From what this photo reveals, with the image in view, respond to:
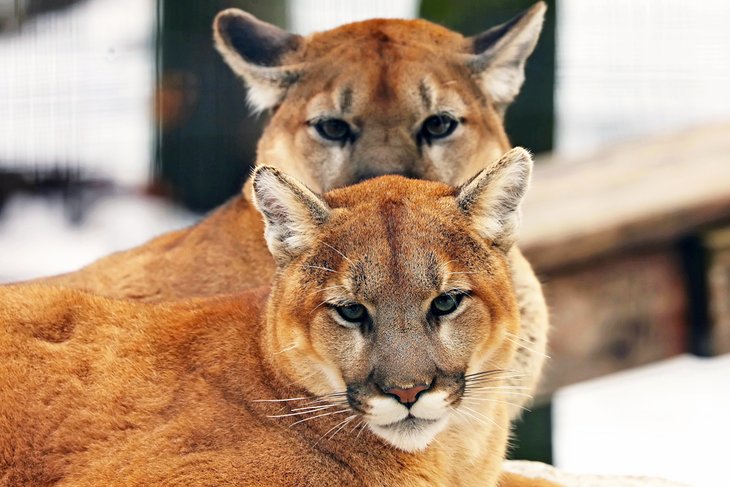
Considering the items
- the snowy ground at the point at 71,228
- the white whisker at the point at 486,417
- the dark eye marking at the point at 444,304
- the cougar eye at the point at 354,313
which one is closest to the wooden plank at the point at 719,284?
the snowy ground at the point at 71,228

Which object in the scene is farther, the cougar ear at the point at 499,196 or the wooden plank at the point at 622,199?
the wooden plank at the point at 622,199

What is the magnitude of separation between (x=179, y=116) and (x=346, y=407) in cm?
567

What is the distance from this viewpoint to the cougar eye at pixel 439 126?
567cm

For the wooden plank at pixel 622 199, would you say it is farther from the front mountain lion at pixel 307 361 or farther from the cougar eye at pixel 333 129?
the front mountain lion at pixel 307 361

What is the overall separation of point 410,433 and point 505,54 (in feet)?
8.16

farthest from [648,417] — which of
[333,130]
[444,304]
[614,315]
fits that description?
[444,304]

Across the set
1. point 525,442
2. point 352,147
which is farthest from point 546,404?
point 352,147

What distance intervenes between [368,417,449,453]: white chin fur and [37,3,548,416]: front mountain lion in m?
1.46

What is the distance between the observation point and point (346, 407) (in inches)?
157

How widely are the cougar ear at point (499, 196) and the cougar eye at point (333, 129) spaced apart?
5.07ft

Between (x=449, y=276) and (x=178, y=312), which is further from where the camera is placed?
(x=178, y=312)

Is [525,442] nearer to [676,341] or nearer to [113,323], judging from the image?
[676,341]

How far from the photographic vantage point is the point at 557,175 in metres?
8.59

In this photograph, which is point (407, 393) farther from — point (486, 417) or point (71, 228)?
point (71, 228)
